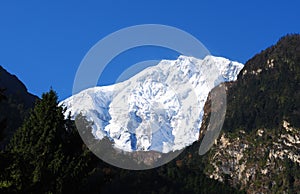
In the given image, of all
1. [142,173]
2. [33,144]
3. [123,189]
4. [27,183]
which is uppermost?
[142,173]

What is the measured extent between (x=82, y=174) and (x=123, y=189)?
98.6 metres

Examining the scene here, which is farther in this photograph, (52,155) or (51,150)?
(51,150)

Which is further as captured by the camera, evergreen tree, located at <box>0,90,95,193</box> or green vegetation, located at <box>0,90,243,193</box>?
evergreen tree, located at <box>0,90,95,193</box>

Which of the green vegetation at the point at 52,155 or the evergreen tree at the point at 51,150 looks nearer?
the green vegetation at the point at 52,155

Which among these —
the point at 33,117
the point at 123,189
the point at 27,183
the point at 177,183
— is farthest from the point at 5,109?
the point at 27,183

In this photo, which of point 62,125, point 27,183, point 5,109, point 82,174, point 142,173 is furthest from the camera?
point 142,173

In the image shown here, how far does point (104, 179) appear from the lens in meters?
37.3

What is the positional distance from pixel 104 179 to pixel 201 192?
145958 mm

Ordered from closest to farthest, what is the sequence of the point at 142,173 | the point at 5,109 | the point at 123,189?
1. the point at 123,189
2. the point at 5,109
3. the point at 142,173

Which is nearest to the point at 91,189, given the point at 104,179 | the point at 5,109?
the point at 104,179

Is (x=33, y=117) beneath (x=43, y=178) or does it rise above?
above

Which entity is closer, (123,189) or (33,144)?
(33,144)

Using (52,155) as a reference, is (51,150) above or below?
above

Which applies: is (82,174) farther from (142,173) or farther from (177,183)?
(177,183)
